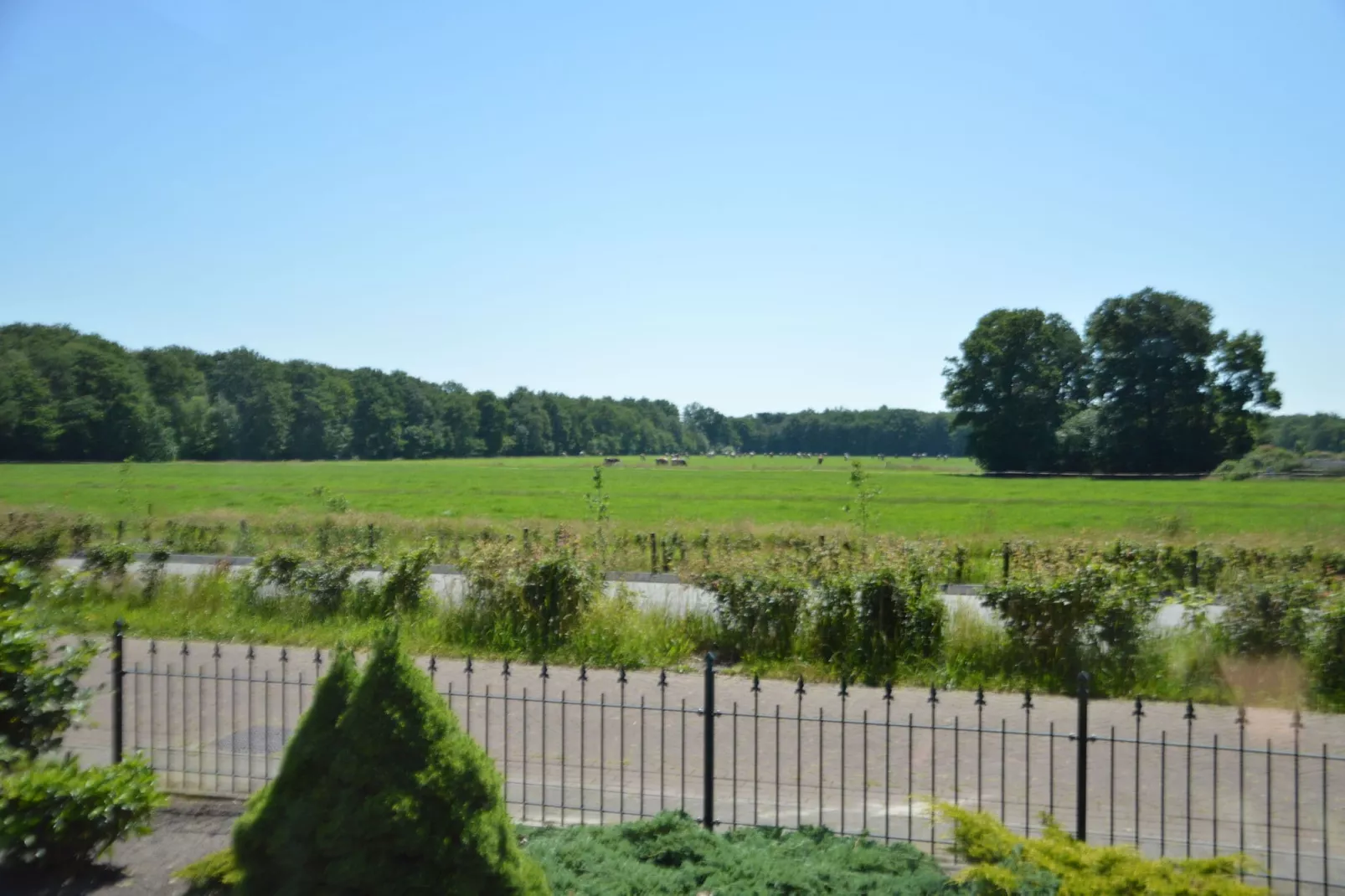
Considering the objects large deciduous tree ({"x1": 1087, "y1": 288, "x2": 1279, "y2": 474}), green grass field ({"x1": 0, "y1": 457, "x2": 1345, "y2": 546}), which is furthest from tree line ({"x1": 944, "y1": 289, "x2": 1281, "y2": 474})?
green grass field ({"x1": 0, "y1": 457, "x2": 1345, "y2": 546})


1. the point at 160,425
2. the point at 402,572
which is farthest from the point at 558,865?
the point at 160,425

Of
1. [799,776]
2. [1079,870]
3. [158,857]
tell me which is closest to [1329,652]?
[799,776]

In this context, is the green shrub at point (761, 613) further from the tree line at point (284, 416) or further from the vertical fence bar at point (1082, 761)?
the tree line at point (284, 416)

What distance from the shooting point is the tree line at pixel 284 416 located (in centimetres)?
5225

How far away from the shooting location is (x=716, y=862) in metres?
5.55

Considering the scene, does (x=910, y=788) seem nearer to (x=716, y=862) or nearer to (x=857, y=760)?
(x=857, y=760)

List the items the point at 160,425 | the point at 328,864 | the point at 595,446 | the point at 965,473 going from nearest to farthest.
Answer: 1. the point at 328,864
2. the point at 160,425
3. the point at 965,473
4. the point at 595,446

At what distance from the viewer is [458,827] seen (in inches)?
164

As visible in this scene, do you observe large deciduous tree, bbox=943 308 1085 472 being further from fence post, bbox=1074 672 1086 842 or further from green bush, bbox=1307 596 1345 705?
fence post, bbox=1074 672 1086 842

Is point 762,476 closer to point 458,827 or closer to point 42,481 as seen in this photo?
A: point 42,481

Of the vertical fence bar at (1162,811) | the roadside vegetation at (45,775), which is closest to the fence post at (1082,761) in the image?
the vertical fence bar at (1162,811)

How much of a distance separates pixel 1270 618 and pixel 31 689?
1217 centimetres

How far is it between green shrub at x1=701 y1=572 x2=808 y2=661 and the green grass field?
1398 cm

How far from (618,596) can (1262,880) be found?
932cm
